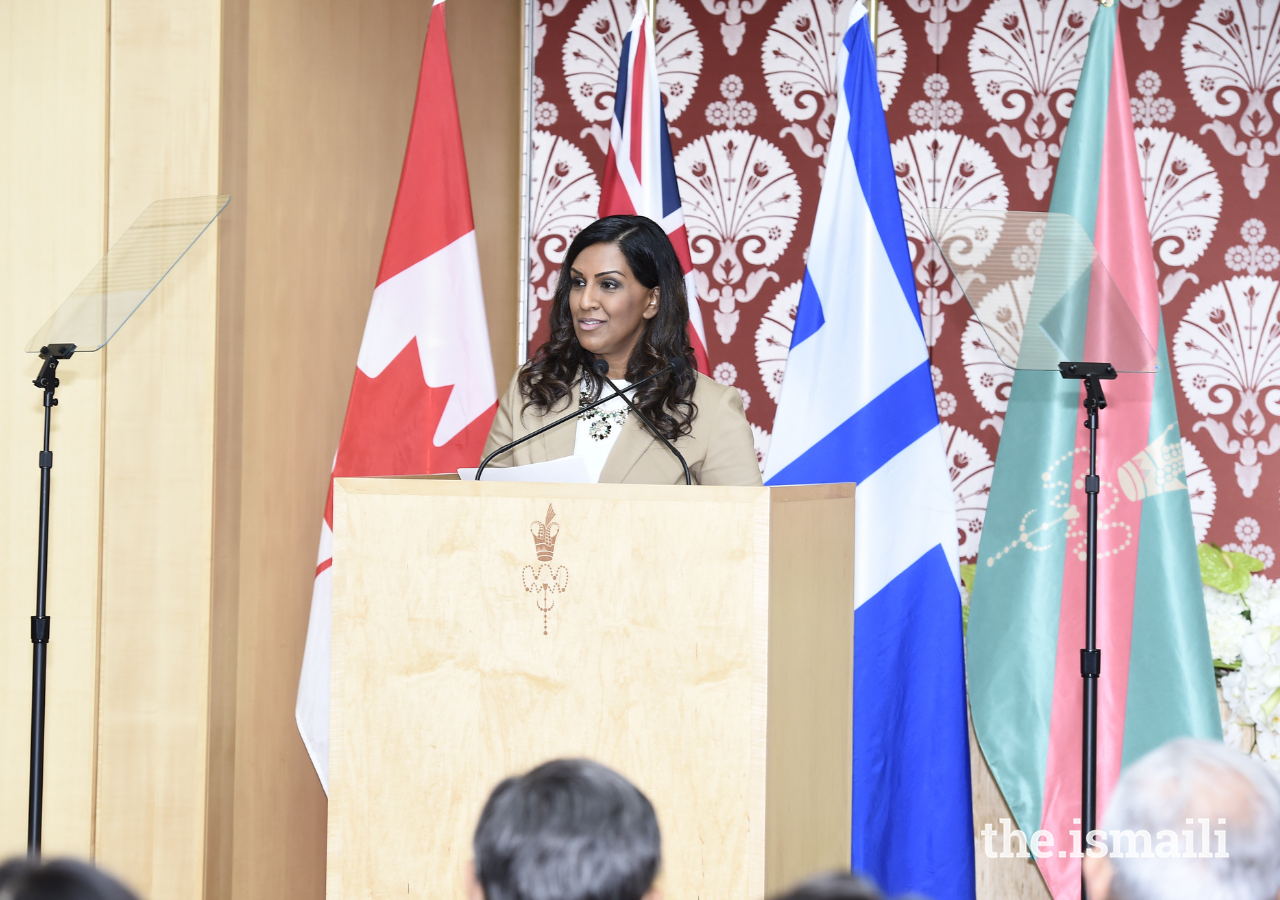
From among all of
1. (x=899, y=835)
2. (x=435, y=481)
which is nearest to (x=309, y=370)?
(x=435, y=481)

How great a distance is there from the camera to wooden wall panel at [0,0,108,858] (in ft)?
7.33

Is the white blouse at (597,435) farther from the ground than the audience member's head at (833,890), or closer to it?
farther from the ground

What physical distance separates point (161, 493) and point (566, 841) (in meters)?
1.71

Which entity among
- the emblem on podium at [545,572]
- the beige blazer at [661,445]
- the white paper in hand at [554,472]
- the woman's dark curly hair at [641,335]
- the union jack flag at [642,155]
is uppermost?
the union jack flag at [642,155]

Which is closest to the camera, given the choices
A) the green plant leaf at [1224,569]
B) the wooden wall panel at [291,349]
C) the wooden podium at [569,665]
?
the wooden podium at [569,665]

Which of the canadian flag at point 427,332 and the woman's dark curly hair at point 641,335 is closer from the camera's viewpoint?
the woman's dark curly hair at point 641,335

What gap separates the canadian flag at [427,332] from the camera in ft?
8.30

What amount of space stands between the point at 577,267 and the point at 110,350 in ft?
3.16

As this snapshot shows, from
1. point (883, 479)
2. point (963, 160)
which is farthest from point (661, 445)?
point (963, 160)

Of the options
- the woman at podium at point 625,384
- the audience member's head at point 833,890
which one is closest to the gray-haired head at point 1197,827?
the audience member's head at point 833,890

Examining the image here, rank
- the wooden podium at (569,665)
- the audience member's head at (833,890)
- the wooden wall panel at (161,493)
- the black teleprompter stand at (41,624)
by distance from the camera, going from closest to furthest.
→ 1. the audience member's head at (833,890)
2. the wooden podium at (569,665)
3. the black teleprompter stand at (41,624)
4. the wooden wall panel at (161,493)

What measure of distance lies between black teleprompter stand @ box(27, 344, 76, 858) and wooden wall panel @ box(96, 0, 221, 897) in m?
0.21

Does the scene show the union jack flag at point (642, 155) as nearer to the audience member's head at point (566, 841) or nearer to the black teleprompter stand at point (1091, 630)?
the black teleprompter stand at point (1091, 630)

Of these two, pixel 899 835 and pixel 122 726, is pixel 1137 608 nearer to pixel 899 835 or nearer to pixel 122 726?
pixel 899 835
